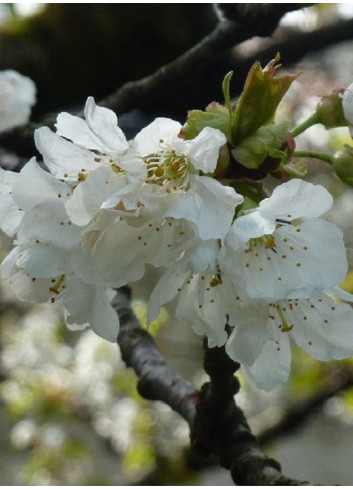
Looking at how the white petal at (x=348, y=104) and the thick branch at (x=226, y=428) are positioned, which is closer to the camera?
the white petal at (x=348, y=104)

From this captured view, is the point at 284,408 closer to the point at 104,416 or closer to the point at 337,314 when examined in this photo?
the point at 104,416

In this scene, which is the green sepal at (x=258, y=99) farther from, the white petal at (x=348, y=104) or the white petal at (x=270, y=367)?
the white petal at (x=270, y=367)

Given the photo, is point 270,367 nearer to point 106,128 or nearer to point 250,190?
point 250,190

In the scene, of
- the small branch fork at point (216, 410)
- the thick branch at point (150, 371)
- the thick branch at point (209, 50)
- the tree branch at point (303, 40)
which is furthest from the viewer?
the tree branch at point (303, 40)

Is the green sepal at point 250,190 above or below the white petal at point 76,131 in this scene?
below

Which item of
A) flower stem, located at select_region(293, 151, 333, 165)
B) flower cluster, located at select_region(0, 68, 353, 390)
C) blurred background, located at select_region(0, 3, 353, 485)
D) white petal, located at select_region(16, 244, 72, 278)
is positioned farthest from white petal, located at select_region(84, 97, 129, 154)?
blurred background, located at select_region(0, 3, 353, 485)

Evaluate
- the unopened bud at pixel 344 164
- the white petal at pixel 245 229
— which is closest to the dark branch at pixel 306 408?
the unopened bud at pixel 344 164

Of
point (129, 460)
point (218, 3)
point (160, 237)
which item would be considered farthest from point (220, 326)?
point (129, 460)
